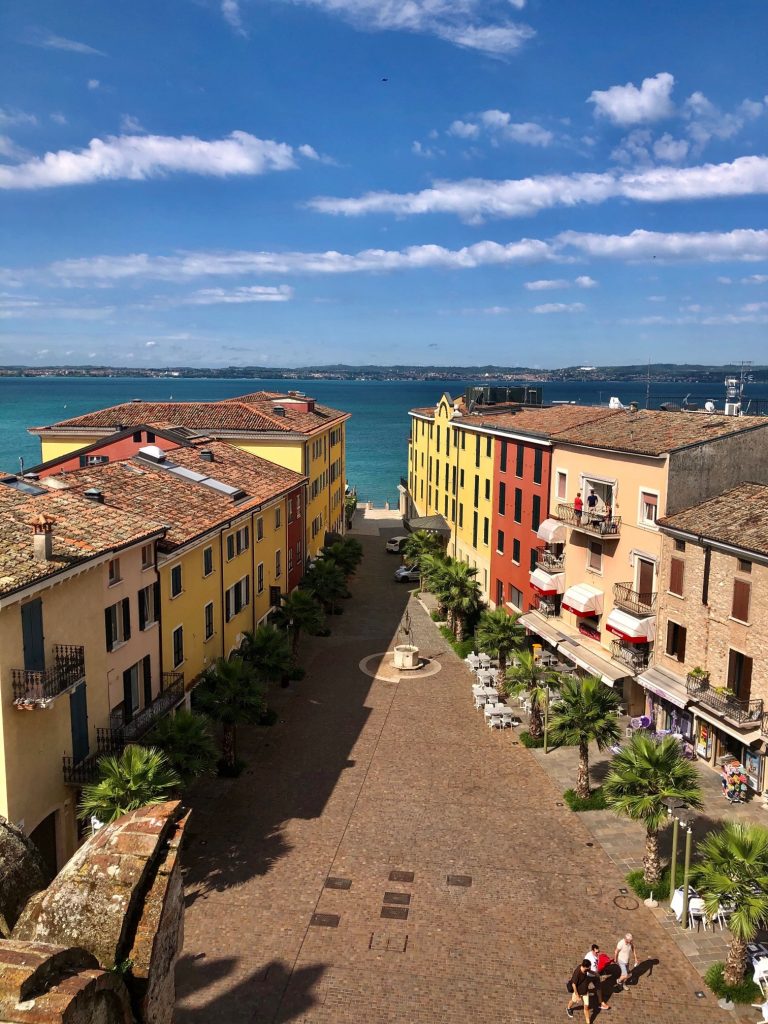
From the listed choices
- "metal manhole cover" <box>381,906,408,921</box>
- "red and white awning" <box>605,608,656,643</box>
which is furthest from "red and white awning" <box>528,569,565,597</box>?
"metal manhole cover" <box>381,906,408,921</box>

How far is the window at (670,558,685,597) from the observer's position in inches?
1212

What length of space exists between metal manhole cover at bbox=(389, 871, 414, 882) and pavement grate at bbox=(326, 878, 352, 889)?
1.26 m

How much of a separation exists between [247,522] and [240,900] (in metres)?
20.4

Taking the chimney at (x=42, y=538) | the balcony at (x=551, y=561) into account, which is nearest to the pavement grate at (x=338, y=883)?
the chimney at (x=42, y=538)

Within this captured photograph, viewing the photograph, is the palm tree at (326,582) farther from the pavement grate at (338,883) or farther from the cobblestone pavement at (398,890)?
the pavement grate at (338,883)

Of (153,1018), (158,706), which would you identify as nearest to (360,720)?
(158,706)

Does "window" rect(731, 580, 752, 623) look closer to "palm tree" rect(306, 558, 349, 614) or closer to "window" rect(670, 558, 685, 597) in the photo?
"window" rect(670, 558, 685, 597)

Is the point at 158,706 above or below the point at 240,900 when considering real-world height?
above

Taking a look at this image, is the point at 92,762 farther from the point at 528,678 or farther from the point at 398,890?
the point at 528,678

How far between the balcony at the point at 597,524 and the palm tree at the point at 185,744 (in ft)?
63.4

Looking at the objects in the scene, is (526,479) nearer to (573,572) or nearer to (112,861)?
(573,572)

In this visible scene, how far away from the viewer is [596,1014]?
17969 mm

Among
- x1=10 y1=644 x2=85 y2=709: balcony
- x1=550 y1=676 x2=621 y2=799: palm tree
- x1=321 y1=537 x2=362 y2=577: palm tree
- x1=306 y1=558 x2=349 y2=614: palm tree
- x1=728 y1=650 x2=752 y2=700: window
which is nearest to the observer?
x1=10 y1=644 x2=85 y2=709: balcony

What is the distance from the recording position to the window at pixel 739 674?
2733 cm
